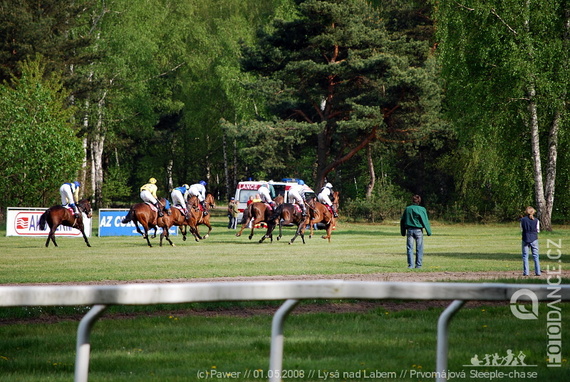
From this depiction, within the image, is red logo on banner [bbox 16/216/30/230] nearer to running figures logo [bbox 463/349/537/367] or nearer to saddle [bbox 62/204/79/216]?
saddle [bbox 62/204/79/216]

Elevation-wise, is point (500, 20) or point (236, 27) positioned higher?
point (236, 27)

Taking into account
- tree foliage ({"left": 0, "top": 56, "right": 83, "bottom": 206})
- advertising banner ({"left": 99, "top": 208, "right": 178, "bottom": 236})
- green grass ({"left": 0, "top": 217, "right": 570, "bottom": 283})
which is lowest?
green grass ({"left": 0, "top": 217, "right": 570, "bottom": 283})

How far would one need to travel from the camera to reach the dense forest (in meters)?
36.2

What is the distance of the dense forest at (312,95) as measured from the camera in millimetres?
36156

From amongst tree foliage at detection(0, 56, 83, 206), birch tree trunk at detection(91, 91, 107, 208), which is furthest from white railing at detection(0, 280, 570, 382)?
birch tree trunk at detection(91, 91, 107, 208)

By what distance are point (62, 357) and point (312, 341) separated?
2.51m

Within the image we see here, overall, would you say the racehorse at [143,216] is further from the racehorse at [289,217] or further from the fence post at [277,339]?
the fence post at [277,339]

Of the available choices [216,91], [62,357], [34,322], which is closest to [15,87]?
[216,91]

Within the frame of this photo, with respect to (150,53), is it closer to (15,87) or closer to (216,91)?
(216,91)

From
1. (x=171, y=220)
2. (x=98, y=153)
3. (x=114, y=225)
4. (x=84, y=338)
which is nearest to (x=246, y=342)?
(x=84, y=338)

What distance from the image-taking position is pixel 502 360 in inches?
303

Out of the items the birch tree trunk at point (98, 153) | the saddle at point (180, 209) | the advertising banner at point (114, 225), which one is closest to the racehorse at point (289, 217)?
the saddle at point (180, 209)

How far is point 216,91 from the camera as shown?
6956 centimetres

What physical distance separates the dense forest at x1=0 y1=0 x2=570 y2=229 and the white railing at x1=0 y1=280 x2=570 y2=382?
31.4m
